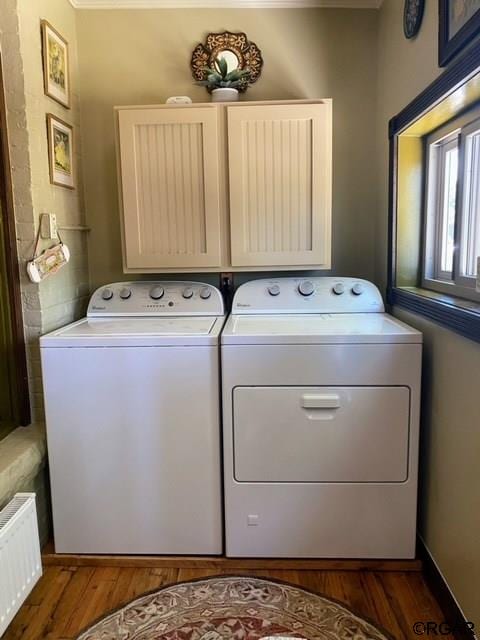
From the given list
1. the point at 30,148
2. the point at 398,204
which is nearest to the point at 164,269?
the point at 30,148

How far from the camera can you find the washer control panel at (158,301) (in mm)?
2086

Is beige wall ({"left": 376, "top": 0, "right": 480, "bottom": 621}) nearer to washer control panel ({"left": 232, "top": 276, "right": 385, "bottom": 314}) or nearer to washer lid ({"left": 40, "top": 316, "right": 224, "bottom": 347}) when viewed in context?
washer control panel ({"left": 232, "top": 276, "right": 385, "bottom": 314})

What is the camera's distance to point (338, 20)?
2176mm

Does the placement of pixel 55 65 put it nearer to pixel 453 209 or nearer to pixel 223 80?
pixel 223 80

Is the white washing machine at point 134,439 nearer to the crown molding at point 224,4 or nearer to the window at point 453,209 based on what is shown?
the window at point 453,209

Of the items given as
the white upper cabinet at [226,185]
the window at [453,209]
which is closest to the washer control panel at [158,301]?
the white upper cabinet at [226,185]

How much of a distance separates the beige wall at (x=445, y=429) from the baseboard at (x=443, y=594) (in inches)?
1.1

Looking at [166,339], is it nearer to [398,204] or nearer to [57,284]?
[57,284]

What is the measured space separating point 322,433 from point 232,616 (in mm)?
655

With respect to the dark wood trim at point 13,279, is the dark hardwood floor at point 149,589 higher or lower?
lower

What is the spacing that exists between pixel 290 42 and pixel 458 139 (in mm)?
1029

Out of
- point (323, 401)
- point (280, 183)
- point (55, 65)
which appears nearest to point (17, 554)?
point (323, 401)

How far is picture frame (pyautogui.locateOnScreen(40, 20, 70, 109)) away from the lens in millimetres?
1853

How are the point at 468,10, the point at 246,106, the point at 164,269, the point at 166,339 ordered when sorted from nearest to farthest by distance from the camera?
the point at 468,10 < the point at 166,339 < the point at 246,106 < the point at 164,269
